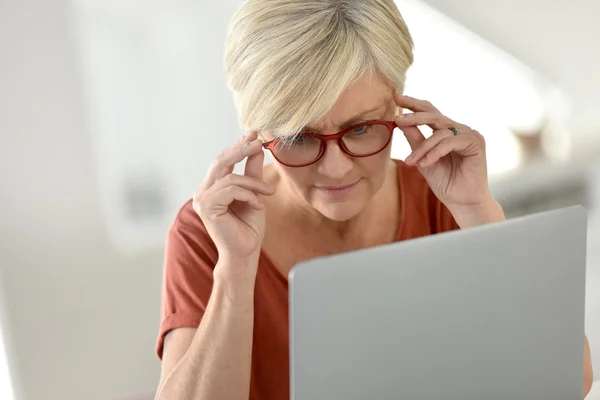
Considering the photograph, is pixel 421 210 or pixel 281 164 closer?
pixel 281 164

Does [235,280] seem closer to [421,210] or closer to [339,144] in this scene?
[339,144]

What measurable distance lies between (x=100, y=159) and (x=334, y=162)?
1.29m

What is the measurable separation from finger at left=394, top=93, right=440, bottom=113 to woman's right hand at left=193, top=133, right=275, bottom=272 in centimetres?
28

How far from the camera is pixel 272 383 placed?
1589 mm

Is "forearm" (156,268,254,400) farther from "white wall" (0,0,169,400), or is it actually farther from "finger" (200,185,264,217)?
"white wall" (0,0,169,400)

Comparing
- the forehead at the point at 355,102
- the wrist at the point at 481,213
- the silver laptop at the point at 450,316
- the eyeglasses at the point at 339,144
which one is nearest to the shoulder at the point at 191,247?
the eyeglasses at the point at 339,144

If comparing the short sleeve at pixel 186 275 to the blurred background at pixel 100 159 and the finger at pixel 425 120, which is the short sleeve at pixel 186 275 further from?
the blurred background at pixel 100 159

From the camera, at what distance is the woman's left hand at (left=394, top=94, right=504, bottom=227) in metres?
1.43

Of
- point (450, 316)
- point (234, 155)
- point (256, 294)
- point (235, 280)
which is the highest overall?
point (234, 155)

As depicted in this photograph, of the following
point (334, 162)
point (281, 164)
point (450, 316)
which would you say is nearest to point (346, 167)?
point (334, 162)

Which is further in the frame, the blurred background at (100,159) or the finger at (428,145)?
the blurred background at (100,159)

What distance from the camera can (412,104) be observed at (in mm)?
1437

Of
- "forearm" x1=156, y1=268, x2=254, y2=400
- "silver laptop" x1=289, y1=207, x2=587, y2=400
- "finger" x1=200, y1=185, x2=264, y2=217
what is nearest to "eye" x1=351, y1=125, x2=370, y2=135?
"finger" x1=200, y1=185, x2=264, y2=217

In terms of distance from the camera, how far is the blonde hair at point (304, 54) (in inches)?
50.7
